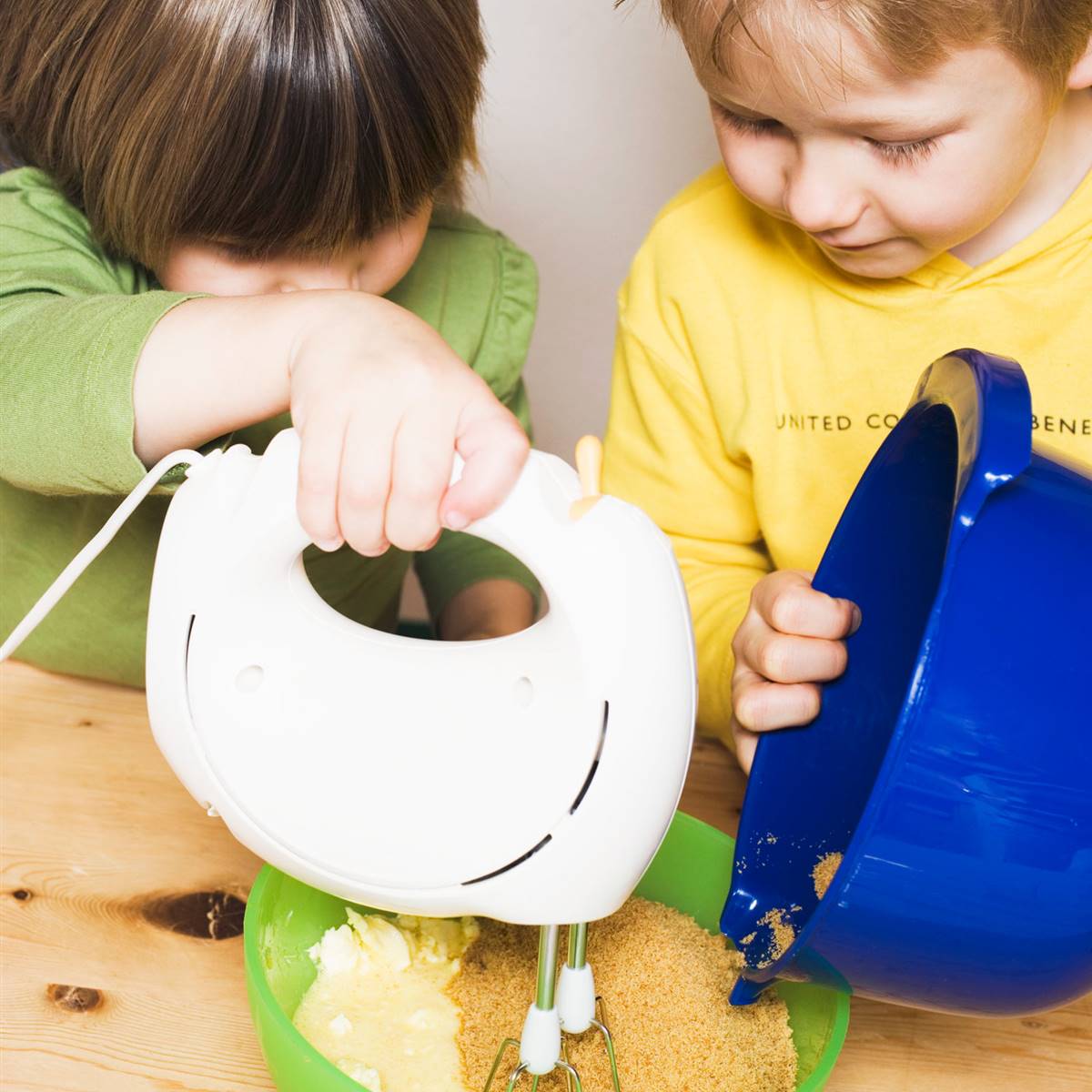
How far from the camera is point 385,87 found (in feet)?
2.46

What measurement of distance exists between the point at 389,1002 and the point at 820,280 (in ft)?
2.06

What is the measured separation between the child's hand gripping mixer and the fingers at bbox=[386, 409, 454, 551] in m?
0.03

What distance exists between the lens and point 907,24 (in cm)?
68

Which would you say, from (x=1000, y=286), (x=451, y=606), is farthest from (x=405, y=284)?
(x=1000, y=286)

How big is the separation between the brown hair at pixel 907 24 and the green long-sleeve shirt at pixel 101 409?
1.13 feet

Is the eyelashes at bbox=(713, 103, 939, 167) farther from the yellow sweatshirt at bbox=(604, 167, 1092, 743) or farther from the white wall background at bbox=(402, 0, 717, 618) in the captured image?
the white wall background at bbox=(402, 0, 717, 618)

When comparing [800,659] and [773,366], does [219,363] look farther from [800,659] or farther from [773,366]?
[773,366]

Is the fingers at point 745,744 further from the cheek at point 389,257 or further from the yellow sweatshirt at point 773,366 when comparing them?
the cheek at point 389,257

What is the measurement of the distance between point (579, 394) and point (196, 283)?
0.79 m

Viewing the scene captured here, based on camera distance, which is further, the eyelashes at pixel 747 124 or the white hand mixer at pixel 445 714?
the eyelashes at pixel 747 124

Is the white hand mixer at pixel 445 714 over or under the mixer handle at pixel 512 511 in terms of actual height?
under

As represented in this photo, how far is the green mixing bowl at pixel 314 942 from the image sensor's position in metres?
0.54

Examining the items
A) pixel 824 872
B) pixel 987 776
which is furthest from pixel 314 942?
pixel 987 776

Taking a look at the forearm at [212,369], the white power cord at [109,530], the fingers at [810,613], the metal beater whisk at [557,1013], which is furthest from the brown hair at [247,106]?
the metal beater whisk at [557,1013]
